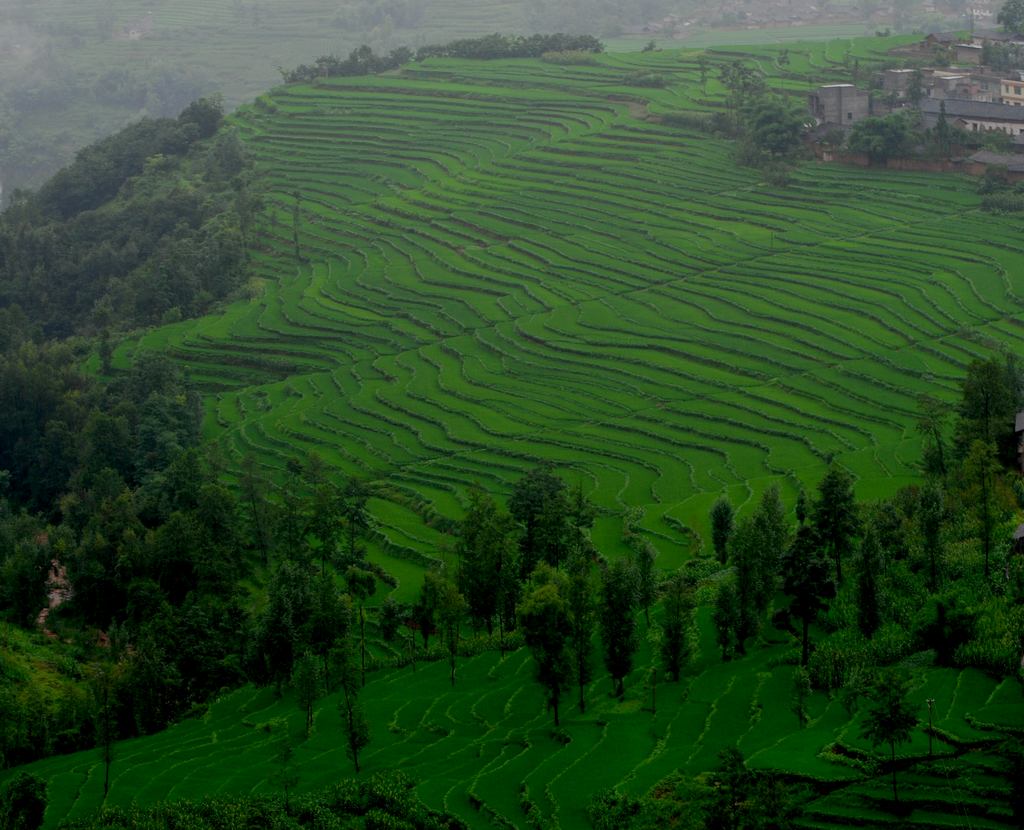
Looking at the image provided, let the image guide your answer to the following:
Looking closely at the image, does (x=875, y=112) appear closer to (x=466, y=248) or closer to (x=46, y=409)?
(x=466, y=248)

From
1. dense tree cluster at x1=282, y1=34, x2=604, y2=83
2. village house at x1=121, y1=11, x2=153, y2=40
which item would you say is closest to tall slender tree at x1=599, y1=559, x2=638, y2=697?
dense tree cluster at x1=282, y1=34, x2=604, y2=83

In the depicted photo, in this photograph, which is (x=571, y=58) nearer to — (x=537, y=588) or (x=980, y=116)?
(x=980, y=116)

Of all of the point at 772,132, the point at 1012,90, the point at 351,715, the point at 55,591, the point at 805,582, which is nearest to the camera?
the point at 351,715

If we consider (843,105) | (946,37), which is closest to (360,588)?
(843,105)

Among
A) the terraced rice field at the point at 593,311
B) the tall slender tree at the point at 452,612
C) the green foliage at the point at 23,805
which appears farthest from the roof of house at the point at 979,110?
the green foliage at the point at 23,805

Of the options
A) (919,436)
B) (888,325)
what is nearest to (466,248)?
(888,325)

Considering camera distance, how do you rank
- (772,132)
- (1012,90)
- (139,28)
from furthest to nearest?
(139,28), (1012,90), (772,132)
